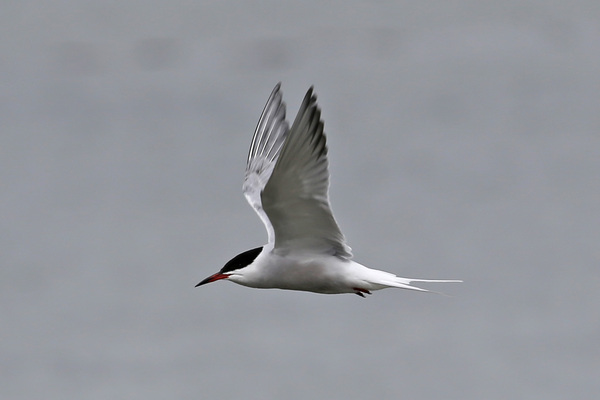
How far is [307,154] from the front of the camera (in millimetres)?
5031

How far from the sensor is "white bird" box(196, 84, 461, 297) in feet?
16.5

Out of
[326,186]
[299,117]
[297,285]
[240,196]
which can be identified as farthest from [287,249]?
[240,196]

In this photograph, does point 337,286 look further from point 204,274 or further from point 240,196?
point 240,196

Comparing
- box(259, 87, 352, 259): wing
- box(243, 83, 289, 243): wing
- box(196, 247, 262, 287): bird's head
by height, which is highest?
box(243, 83, 289, 243): wing

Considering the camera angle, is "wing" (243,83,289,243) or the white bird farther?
"wing" (243,83,289,243)

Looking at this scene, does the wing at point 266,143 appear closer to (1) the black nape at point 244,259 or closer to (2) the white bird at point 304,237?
(2) the white bird at point 304,237

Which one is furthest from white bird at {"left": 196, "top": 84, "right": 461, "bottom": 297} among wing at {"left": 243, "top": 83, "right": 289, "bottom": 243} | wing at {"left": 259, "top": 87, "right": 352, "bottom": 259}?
wing at {"left": 243, "top": 83, "right": 289, "bottom": 243}

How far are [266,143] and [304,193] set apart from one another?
140cm

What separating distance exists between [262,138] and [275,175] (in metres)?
1.48

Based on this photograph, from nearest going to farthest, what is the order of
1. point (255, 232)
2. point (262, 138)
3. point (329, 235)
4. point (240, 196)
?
point (329, 235), point (262, 138), point (255, 232), point (240, 196)

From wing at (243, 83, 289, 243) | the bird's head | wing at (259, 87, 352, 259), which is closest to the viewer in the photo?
wing at (259, 87, 352, 259)

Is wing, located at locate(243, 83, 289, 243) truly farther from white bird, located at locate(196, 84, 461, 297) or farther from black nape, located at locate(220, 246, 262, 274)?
black nape, located at locate(220, 246, 262, 274)

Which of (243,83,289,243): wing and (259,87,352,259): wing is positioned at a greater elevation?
(243,83,289,243): wing

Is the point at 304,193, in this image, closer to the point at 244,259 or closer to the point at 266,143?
the point at 244,259
